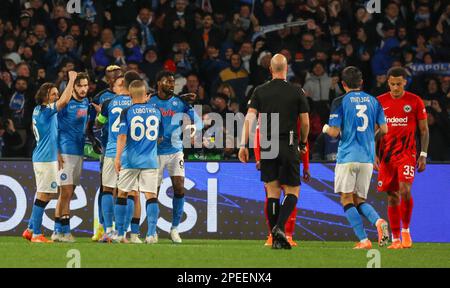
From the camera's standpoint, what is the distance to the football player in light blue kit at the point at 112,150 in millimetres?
15078

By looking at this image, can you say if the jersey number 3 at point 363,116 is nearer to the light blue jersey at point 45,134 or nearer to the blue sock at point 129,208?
the blue sock at point 129,208

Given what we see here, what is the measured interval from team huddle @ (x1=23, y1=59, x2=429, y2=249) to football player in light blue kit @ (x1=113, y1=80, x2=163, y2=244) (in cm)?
1

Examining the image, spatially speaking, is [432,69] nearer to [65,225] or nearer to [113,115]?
[113,115]

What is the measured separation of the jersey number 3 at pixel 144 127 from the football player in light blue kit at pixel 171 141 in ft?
3.30

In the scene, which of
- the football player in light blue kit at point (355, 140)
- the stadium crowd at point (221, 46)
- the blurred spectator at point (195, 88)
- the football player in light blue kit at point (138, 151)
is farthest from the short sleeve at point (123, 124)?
the blurred spectator at point (195, 88)

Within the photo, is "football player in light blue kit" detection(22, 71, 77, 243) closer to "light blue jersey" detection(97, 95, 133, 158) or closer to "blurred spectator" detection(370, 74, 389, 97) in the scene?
"light blue jersey" detection(97, 95, 133, 158)

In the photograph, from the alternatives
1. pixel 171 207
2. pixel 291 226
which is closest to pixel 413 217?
pixel 291 226

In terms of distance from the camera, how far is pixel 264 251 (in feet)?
42.8

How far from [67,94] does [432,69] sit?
29.7ft

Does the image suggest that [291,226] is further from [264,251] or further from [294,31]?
[294,31]

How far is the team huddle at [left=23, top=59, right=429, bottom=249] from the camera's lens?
1339 cm

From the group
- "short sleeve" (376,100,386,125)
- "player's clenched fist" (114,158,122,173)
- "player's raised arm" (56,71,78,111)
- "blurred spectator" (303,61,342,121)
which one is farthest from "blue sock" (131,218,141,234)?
"blurred spectator" (303,61,342,121)

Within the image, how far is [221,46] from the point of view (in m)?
22.0

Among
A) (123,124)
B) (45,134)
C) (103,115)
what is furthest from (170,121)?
(45,134)
